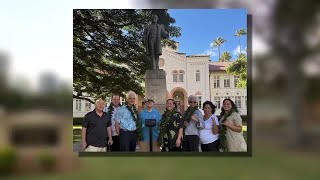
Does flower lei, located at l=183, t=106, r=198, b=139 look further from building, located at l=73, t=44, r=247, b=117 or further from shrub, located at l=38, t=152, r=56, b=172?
shrub, located at l=38, t=152, r=56, b=172

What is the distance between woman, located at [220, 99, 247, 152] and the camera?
577 centimetres

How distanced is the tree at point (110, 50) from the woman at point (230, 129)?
90 cm

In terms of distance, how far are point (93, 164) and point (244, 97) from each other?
1719 mm

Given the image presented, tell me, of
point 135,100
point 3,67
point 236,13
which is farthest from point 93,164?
point 236,13

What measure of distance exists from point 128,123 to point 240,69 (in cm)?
132

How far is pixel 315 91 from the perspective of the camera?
5.50 metres

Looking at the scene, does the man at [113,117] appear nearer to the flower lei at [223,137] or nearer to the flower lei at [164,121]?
the flower lei at [164,121]

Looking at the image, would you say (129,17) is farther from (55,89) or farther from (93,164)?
(93,164)

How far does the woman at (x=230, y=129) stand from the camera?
577cm

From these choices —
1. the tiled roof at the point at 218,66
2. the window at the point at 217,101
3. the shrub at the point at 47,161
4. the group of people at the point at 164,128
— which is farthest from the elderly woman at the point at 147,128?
the shrub at the point at 47,161

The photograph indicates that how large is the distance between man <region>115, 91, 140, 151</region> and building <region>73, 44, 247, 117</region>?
33cm

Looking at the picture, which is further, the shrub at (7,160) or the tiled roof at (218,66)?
the tiled roof at (218,66)

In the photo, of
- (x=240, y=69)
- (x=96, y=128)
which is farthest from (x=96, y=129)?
(x=240, y=69)

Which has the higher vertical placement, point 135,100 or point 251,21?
point 251,21
